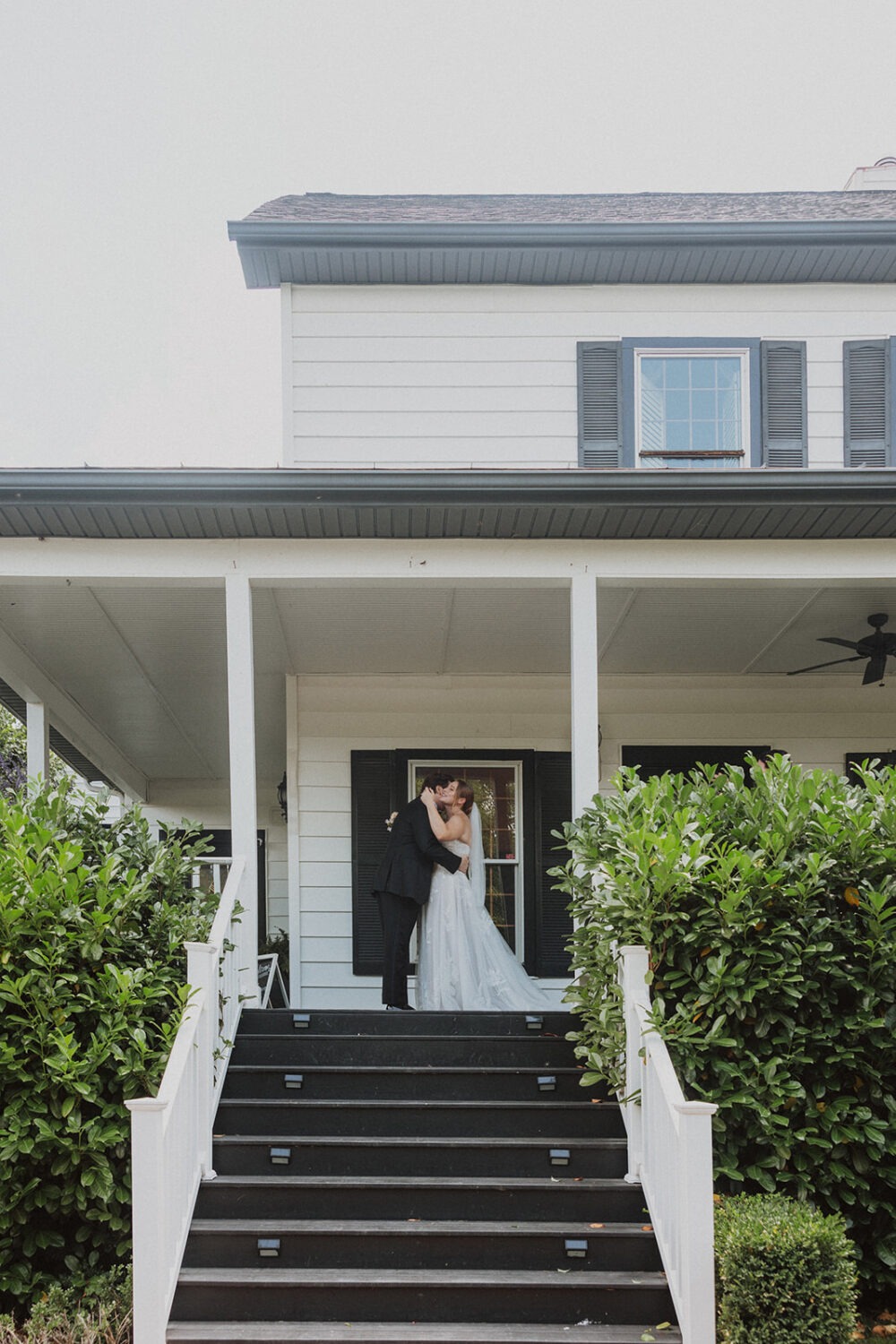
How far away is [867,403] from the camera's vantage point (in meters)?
9.48

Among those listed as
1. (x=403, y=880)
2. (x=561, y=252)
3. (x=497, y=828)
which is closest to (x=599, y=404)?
(x=561, y=252)

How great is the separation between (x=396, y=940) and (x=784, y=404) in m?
5.10

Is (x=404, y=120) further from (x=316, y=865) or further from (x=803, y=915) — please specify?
(x=803, y=915)

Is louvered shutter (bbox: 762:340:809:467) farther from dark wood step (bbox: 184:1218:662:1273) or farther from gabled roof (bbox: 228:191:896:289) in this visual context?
dark wood step (bbox: 184:1218:662:1273)

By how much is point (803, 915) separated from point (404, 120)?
29458 millimetres

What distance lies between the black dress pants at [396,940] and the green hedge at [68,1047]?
1922 millimetres

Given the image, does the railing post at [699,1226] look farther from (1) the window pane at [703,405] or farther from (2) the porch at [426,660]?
(1) the window pane at [703,405]

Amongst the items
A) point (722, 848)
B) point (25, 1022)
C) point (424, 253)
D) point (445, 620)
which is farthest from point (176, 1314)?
point (424, 253)

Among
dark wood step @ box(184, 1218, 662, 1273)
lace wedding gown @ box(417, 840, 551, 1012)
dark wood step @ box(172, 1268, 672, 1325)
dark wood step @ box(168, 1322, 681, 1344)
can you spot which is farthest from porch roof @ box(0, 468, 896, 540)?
dark wood step @ box(168, 1322, 681, 1344)

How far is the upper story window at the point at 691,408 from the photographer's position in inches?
368

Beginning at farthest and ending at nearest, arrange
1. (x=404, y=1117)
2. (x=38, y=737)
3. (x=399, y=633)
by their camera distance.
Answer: (x=38, y=737)
(x=399, y=633)
(x=404, y=1117)

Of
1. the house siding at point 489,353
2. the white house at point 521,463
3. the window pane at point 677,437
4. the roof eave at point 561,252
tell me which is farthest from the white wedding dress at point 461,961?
the roof eave at point 561,252

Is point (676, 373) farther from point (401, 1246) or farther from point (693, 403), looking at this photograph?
point (401, 1246)

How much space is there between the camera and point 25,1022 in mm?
5395
